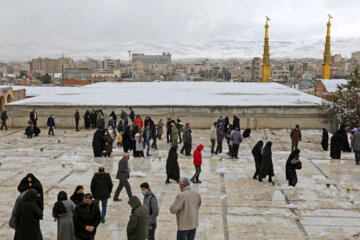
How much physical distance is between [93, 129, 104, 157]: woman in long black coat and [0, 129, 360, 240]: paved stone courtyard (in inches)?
12.0

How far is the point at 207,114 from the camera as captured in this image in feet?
65.9

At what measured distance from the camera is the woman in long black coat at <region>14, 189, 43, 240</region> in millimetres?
5805

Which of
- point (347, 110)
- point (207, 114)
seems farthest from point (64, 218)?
point (347, 110)

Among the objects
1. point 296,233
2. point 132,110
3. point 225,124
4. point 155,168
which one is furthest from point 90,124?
point 296,233

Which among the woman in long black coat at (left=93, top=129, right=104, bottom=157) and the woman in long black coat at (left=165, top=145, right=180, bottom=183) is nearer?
the woman in long black coat at (left=165, top=145, right=180, bottom=183)

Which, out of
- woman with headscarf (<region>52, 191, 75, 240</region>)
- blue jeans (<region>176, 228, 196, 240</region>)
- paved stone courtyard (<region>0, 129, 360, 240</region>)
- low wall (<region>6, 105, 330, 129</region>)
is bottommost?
paved stone courtyard (<region>0, 129, 360, 240</region>)

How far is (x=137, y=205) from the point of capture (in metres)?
5.54

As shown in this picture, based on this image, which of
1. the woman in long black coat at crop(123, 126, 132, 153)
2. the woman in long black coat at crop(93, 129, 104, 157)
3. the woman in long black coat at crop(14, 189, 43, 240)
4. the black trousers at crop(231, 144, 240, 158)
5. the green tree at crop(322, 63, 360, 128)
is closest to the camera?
the woman in long black coat at crop(14, 189, 43, 240)

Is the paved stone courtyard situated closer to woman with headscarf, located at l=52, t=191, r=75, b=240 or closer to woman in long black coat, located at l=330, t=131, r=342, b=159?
woman in long black coat, located at l=330, t=131, r=342, b=159

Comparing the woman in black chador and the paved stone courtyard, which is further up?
the woman in black chador

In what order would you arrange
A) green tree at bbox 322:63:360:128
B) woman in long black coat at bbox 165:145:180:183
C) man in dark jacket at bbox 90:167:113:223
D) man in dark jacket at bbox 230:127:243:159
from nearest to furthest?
man in dark jacket at bbox 90:167:113:223 < woman in long black coat at bbox 165:145:180:183 < man in dark jacket at bbox 230:127:243:159 < green tree at bbox 322:63:360:128

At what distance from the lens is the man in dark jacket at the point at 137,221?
217 inches

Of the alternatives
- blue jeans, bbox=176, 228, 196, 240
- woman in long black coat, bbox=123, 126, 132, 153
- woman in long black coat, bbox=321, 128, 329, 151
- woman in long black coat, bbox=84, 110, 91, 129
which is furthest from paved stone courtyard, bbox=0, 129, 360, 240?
woman in long black coat, bbox=84, 110, 91, 129

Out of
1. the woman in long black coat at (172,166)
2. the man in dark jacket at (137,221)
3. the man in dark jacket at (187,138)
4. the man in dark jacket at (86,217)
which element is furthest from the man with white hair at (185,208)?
the man in dark jacket at (187,138)
